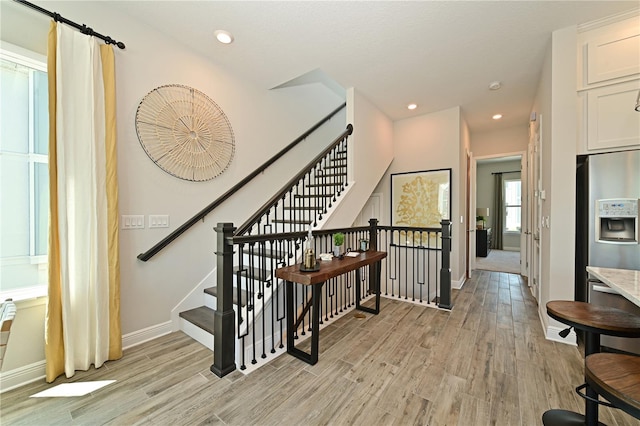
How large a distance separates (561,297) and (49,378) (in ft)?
14.6

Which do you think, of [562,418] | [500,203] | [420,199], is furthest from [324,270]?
[500,203]

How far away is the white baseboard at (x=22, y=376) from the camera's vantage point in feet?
5.92

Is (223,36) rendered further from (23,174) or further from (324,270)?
(324,270)

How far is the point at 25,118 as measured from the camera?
2.02 metres

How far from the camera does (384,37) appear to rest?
267cm

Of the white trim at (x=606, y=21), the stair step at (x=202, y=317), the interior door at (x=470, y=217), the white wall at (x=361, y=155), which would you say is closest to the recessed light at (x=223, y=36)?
the white wall at (x=361, y=155)

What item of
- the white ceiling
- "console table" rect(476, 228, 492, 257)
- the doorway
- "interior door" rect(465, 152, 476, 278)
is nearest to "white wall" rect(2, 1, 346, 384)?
the white ceiling

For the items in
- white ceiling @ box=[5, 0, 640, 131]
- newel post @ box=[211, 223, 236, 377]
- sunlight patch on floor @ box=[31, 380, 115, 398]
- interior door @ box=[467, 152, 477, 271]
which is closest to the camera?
sunlight patch on floor @ box=[31, 380, 115, 398]

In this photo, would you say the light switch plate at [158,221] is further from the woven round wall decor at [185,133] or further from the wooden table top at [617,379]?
the wooden table top at [617,379]

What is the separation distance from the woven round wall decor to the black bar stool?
331 cm

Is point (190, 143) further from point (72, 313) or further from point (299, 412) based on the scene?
point (299, 412)

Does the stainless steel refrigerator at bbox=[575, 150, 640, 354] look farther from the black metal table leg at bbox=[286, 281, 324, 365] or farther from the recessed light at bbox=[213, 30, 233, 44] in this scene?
the recessed light at bbox=[213, 30, 233, 44]

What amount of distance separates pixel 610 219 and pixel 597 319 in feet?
4.97

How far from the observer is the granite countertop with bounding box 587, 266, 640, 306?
116 cm
